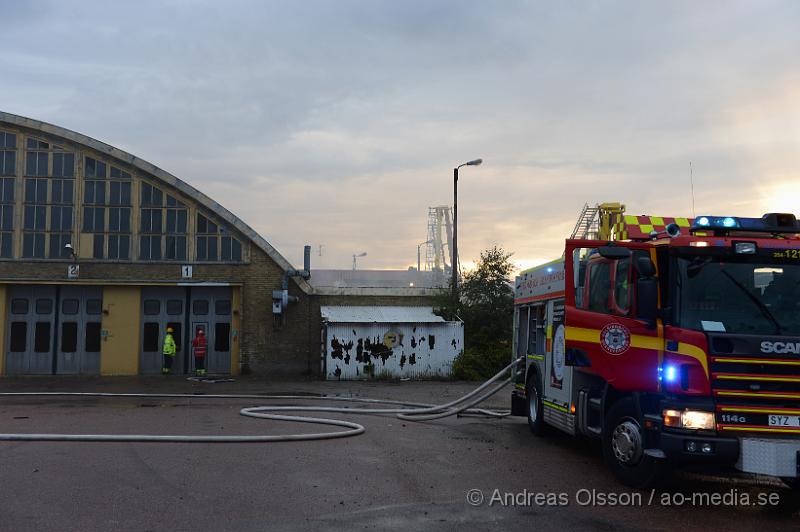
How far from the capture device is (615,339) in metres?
8.45

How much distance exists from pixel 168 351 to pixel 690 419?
21.9 metres

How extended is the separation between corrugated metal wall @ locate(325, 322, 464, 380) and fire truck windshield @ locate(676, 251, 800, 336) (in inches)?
726

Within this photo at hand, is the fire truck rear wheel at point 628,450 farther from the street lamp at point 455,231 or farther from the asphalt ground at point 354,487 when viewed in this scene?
the street lamp at point 455,231

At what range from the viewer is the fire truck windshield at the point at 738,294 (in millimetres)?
7488

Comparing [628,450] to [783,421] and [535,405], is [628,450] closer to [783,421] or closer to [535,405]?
[783,421]

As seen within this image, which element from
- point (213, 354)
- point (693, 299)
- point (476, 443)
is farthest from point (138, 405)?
point (693, 299)

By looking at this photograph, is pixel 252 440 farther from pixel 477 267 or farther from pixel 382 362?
pixel 477 267

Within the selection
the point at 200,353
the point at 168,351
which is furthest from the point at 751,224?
the point at 168,351

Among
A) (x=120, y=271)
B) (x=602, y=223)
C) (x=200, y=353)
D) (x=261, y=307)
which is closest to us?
(x=602, y=223)

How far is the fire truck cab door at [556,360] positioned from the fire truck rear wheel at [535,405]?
449 mm

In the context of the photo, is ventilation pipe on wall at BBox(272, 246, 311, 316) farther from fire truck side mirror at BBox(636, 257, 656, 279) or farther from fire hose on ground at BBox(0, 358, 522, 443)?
fire truck side mirror at BBox(636, 257, 656, 279)

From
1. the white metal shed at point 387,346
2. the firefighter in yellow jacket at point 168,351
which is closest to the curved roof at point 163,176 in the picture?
the white metal shed at point 387,346

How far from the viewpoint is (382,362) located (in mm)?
25672

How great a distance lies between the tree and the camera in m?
26.5
